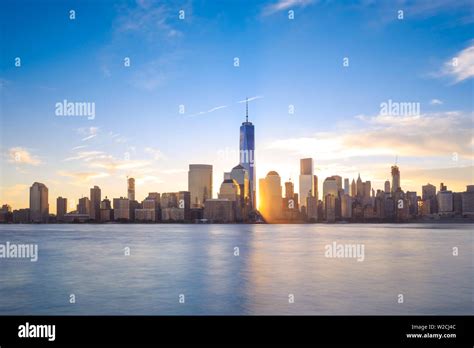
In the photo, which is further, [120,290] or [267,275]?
[267,275]

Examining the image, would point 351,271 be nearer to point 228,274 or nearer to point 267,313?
point 228,274

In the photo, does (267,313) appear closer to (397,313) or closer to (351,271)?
(397,313)
